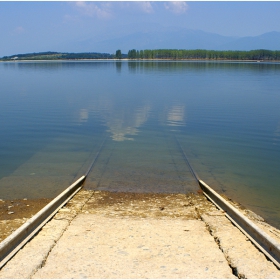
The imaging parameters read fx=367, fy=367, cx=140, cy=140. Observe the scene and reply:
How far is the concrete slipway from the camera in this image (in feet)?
17.6

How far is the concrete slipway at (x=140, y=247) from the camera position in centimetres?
536

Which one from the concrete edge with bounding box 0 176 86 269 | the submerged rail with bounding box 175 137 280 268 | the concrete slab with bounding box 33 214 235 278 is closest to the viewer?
the concrete slab with bounding box 33 214 235 278

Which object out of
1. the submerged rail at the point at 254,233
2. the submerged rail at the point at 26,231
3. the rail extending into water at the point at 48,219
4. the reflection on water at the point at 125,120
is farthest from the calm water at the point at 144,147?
the submerged rail at the point at 26,231

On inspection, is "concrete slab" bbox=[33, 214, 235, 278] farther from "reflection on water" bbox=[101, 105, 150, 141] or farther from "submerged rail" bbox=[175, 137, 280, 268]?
"reflection on water" bbox=[101, 105, 150, 141]

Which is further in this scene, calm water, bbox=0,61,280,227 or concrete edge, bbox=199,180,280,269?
calm water, bbox=0,61,280,227

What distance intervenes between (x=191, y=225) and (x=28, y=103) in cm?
2421

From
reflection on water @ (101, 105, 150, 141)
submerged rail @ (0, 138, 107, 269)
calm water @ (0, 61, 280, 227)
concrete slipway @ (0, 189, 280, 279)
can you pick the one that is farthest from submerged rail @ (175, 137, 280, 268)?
reflection on water @ (101, 105, 150, 141)

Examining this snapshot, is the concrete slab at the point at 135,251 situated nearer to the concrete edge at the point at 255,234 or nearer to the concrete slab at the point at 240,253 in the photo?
the concrete slab at the point at 240,253

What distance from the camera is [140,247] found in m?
6.26

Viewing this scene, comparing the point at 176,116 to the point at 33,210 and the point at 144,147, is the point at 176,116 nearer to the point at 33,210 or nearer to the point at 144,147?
the point at 144,147

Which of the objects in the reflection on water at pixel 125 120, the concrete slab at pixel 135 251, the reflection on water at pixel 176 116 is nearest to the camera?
the concrete slab at pixel 135 251

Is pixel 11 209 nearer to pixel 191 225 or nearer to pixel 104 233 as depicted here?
pixel 104 233

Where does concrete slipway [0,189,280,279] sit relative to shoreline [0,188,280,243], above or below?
above

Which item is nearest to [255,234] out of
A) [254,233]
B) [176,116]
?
[254,233]
